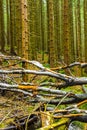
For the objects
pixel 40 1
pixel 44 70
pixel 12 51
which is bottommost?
pixel 12 51

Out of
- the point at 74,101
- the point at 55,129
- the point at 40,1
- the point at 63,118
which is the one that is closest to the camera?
the point at 55,129

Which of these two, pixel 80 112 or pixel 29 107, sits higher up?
pixel 80 112

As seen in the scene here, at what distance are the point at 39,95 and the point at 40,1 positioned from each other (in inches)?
841

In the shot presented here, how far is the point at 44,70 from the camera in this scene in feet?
12.5

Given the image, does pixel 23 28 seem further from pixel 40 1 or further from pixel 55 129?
pixel 40 1

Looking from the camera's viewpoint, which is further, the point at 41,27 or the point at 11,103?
the point at 41,27

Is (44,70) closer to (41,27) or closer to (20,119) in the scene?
(20,119)

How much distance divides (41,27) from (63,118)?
22702 mm

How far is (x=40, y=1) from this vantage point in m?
24.8

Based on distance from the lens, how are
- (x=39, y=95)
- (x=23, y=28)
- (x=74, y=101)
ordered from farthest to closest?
1. (x=23, y=28)
2. (x=39, y=95)
3. (x=74, y=101)

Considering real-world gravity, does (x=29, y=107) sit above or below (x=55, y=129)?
below

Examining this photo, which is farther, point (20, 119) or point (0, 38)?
point (0, 38)

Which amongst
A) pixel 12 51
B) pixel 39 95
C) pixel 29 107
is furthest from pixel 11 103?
pixel 12 51

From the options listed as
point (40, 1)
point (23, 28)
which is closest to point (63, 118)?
point (23, 28)
